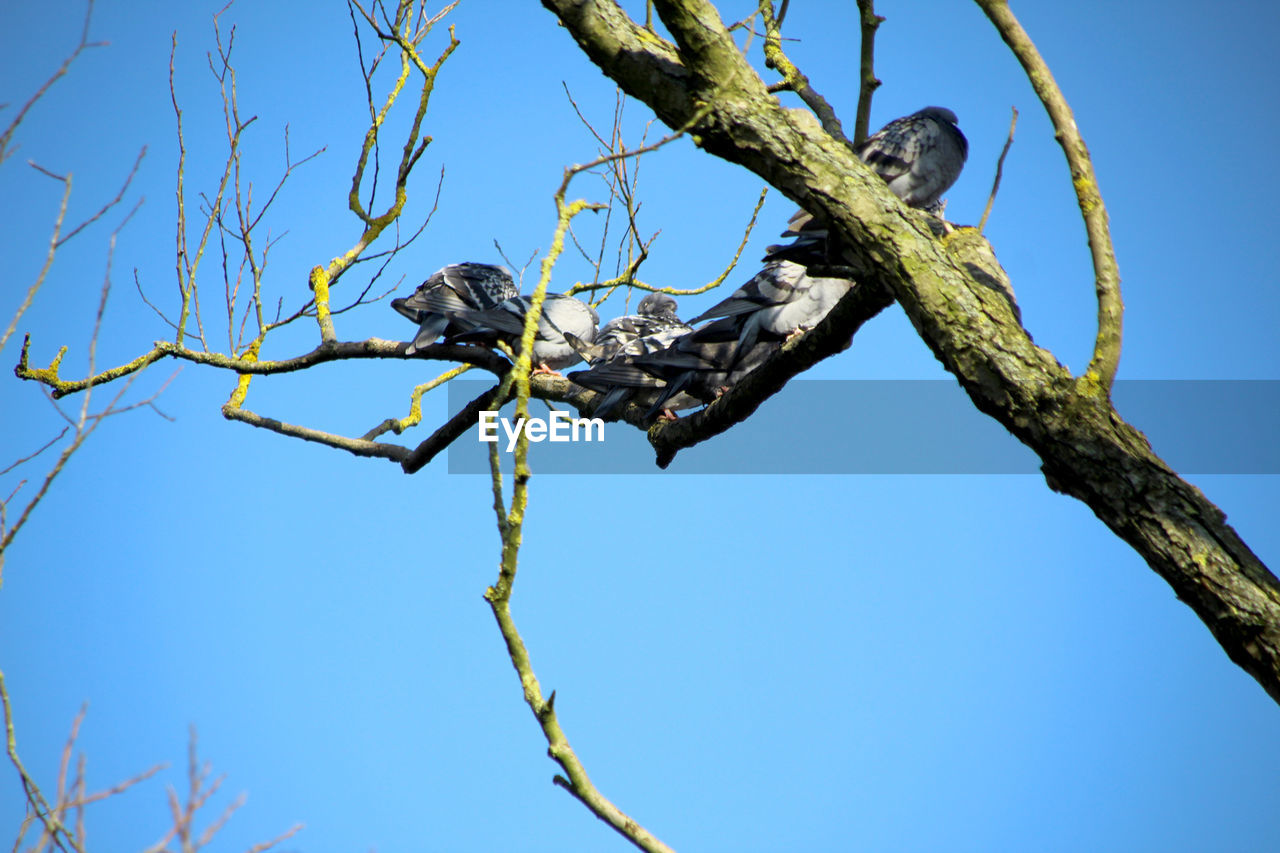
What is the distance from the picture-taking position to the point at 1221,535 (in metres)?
2.10

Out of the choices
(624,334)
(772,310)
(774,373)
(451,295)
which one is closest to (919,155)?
(772,310)

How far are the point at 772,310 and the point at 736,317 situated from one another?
194 mm

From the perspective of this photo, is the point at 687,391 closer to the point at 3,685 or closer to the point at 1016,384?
the point at 1016,384

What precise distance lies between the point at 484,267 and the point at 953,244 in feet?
13.1

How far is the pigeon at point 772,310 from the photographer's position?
495 cm

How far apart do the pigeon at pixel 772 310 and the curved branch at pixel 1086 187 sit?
2424 mm

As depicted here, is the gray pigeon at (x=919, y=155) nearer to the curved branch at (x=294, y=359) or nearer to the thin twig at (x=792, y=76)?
the thin twig at (x=792, y=76)

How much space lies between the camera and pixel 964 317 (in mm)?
2428

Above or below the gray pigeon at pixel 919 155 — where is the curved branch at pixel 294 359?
below

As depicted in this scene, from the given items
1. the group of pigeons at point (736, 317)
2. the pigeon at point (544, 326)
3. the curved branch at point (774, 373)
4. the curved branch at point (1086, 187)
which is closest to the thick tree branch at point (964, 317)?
the curved branch at point (1086, 187)

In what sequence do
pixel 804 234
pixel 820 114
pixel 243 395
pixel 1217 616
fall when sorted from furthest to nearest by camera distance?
1. pixel 243 395
2. pixel 804 234
3. pixel 820 114
4. pixel 1217 616

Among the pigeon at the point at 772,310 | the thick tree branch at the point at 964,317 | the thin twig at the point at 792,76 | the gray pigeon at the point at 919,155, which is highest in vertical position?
the gray pigeon at the point at 919,155

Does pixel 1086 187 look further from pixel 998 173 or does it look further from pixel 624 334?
pixel 624 334

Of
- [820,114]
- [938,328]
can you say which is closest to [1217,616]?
[938,328]
